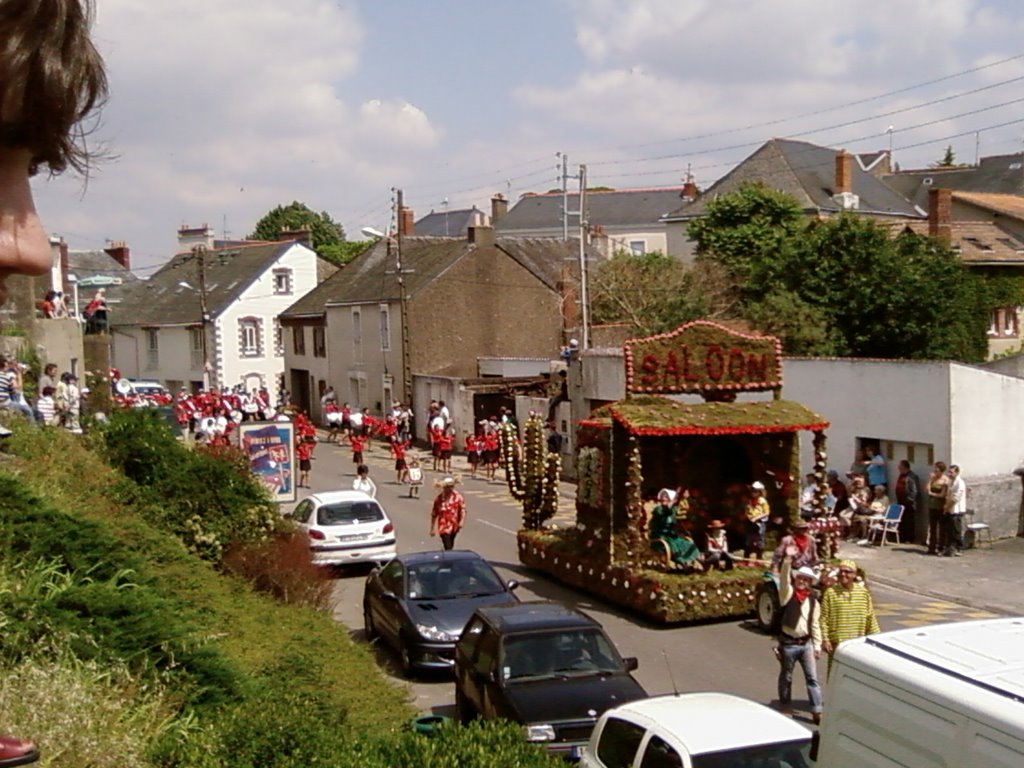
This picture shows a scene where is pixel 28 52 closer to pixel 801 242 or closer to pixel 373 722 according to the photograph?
pixel 373 722

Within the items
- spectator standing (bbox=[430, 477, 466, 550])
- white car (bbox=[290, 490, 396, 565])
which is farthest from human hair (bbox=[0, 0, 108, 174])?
white car (bbox=[290, 490, 396, 565])

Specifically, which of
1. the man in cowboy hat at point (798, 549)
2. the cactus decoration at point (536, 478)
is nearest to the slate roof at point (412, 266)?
the cactus decoration at point (536, 478)

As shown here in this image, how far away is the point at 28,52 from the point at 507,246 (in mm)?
50844

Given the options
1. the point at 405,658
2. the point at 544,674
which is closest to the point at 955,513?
the point at 405,658

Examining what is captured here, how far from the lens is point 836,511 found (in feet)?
83.9

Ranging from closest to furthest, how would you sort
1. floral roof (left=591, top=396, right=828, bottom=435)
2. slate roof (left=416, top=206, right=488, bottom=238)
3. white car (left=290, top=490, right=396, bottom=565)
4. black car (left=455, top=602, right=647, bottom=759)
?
black car (left=455, top=602, right=647, bottom=759) < floral roof (left=591, top=396, right=828, bottom=435) < white car (left=290, top=490, right=396, bottom=565) < slate roof (left=416, top=206, right=488, bottom=238)

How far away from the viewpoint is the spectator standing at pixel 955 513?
22.9 m

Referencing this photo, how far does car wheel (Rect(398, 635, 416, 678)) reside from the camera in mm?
15703

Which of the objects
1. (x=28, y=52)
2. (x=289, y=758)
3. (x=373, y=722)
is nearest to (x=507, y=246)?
(x=373, y=722)

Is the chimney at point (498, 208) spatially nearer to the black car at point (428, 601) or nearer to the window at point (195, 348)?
the window at point (195, 348)

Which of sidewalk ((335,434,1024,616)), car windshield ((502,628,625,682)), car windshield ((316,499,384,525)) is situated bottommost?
sidewalk ((335,434,1024,616))

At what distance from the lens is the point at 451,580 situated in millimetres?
16906

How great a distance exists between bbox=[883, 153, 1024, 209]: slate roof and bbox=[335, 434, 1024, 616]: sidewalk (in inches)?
1894

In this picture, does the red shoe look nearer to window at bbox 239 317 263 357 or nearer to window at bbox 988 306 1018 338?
window at bbox 988 306 1018 338
